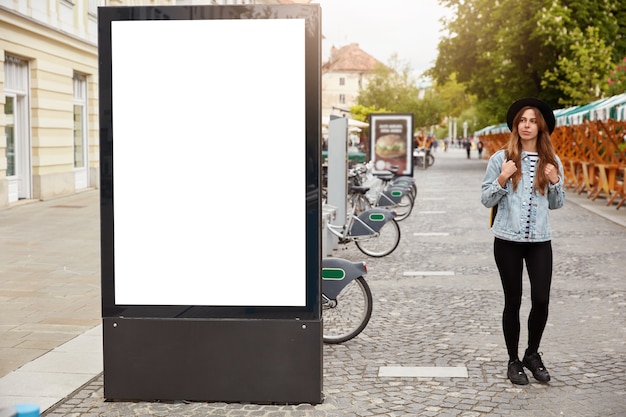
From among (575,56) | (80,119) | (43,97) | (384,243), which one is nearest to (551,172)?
(384,243)

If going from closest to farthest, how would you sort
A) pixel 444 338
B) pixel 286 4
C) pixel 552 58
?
pixel 286 4
pixel 444 338
pixel 552 58

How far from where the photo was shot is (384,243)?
11.5m

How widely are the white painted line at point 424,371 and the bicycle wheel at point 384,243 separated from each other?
5653 mm

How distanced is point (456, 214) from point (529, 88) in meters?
24.8

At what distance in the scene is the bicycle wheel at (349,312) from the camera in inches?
252

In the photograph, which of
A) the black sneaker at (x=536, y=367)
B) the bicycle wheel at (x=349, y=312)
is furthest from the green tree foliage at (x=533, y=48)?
the black sneaker at (x=536, y=367)

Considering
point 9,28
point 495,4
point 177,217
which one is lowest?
point 177,217

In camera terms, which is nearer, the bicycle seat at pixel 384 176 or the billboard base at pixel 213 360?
the billboard base at pixel 213 360

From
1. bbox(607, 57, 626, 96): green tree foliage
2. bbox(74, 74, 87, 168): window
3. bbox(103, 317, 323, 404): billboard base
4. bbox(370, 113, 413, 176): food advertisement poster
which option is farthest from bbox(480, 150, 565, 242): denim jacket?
bbox(607, 57, 626, 96): green tree foliage

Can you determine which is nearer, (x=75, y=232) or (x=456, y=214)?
(x=75, y=232)

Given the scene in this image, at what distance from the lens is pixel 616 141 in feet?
67.6

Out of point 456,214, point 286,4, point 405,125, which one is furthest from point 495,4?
point 286,4

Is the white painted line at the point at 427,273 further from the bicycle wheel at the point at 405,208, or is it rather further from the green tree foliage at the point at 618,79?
the green tree foliage at the point at 618,79

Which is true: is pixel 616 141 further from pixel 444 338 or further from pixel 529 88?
pixel 529 88
